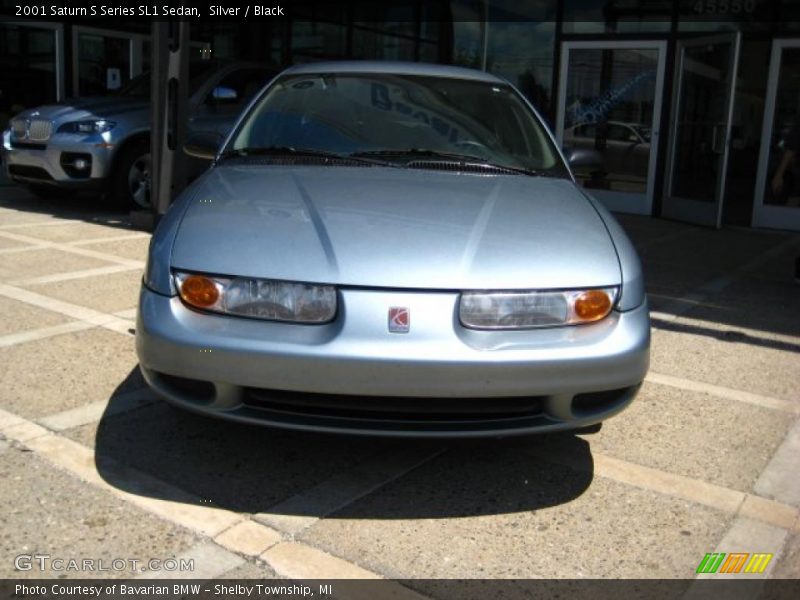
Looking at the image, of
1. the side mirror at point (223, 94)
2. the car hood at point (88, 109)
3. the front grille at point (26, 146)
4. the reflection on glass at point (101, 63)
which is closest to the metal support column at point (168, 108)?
the side mirror at point (223, 94)

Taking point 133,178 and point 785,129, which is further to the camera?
point 785,129

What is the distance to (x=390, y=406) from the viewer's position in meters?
2.62

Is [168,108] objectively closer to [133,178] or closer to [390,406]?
[133,178]

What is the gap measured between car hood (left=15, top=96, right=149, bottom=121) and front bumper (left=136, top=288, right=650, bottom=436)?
6.84m

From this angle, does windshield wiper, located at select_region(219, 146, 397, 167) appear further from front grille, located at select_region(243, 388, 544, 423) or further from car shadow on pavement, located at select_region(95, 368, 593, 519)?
front grille, located at select_region(243, 388, 544, 423)

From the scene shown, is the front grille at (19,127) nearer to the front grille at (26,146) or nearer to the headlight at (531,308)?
the front grille at (26,146)

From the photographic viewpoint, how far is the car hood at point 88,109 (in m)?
8.80

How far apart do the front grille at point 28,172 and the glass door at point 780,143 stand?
8351mm

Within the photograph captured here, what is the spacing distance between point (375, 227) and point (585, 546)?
1281 mm

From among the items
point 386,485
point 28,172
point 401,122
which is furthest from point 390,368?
point 28,172

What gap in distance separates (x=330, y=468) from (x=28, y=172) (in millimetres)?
7547

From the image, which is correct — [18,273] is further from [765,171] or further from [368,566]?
[765,171]

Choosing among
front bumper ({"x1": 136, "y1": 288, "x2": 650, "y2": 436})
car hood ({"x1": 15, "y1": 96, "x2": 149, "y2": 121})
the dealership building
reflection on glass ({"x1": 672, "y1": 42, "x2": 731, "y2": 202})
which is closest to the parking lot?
front bumper ({"x1": 136, "y1": 288, "x2": 650, "y2": 436})

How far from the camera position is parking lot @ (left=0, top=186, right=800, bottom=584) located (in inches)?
98.0
